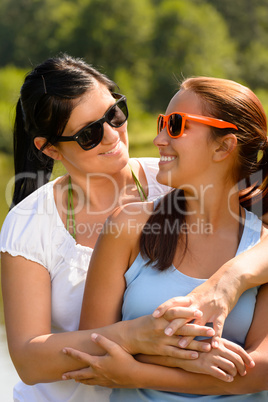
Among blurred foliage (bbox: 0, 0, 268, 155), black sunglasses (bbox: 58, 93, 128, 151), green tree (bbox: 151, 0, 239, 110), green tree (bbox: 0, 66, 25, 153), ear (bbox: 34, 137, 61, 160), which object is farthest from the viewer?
green tree (bbox: 151, 0, 239, 110)

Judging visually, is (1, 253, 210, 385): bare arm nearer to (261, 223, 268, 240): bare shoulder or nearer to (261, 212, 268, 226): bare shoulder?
(261, 223, 268, 240): bare shoulder

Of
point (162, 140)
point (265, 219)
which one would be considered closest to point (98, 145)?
point (162, 140)

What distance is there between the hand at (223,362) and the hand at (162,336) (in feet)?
0.09

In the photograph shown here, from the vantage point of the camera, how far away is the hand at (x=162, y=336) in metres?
1.96

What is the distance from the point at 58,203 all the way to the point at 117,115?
441 millimetres

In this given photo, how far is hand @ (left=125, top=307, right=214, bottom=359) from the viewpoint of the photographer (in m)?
1.96

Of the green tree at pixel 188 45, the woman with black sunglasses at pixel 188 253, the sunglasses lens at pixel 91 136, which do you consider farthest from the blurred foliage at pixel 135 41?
the woman with black sunglasses at pixel 188 253

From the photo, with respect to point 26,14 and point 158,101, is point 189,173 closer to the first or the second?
point 158,101

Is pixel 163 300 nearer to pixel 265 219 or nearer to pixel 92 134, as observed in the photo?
pixel 265 219

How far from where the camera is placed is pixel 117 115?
A: 2.63 meters

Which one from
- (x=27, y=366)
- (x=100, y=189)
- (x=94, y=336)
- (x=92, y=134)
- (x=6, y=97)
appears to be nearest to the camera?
(x=94, y=336)

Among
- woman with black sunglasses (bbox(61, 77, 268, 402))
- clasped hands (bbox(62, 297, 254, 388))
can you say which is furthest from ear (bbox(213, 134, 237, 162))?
clasped hands (bbox(62, 297, 254, 388))

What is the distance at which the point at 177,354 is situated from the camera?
198cm

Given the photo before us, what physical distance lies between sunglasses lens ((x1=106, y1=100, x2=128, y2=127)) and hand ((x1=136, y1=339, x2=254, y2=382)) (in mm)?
1046
